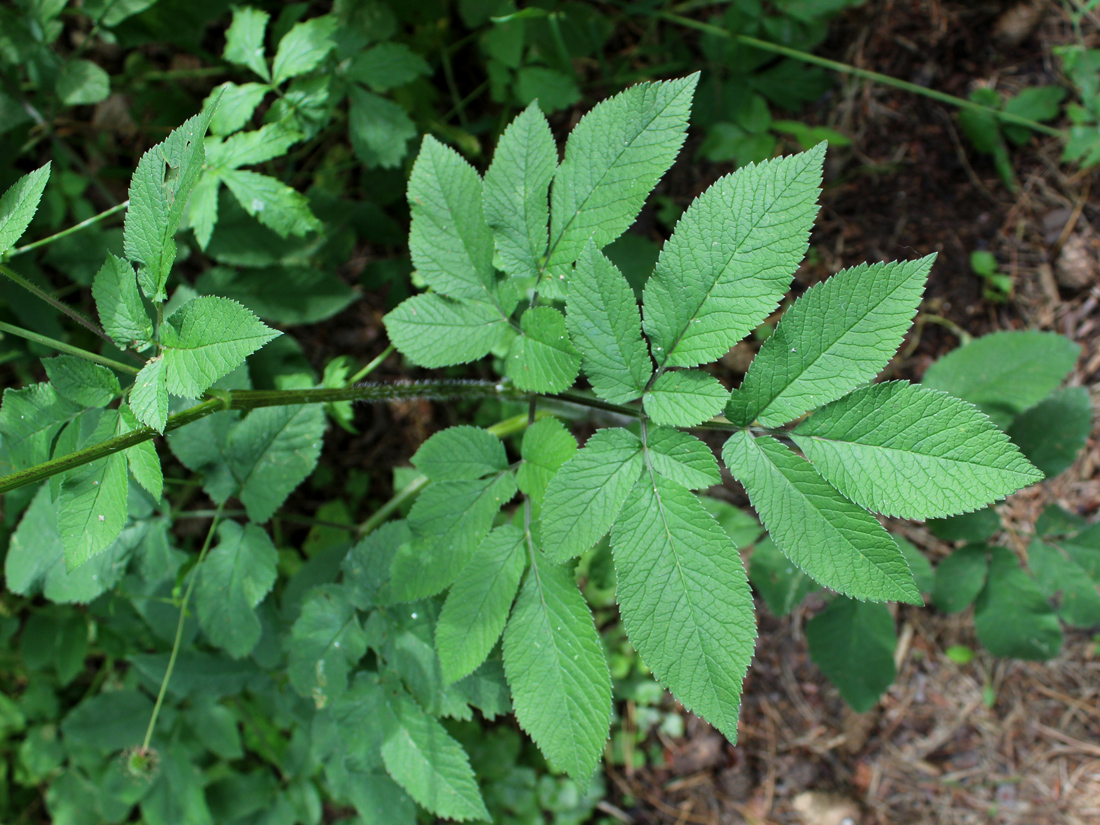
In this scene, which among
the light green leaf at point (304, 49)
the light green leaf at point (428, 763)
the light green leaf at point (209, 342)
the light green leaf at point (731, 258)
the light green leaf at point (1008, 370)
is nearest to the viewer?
the light green leaf at point (209, 342)

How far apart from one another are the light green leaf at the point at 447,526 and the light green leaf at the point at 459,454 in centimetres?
3

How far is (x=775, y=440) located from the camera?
1249mm

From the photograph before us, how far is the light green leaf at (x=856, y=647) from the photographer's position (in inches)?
82.5

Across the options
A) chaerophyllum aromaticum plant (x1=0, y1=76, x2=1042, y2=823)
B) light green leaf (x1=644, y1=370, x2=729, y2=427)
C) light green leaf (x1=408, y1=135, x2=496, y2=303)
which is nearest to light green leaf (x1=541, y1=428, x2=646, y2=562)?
chaerophyllum aromaticum plant (x1=0, y1=76, x2=1042, y2=823)

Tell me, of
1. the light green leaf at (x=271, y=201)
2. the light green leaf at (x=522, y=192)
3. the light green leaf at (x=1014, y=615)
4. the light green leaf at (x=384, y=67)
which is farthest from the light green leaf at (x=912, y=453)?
the light green leaf at (x=384, y=67)

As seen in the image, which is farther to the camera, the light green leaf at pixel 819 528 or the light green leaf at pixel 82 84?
the light green leaf at pixel 82 84

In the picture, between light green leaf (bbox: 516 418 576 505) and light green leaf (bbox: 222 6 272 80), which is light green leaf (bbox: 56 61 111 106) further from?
light green leaf (bbox: 516 418 576 505)

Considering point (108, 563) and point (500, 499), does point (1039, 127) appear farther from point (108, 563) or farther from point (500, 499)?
point (108, 563)

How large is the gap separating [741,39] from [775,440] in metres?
1.93

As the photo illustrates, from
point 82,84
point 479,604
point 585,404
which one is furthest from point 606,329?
point 82,84

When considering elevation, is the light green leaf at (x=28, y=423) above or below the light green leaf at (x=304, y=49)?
below

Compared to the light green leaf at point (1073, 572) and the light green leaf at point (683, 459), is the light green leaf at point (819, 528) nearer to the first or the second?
the light green leaf at point (683, 459)

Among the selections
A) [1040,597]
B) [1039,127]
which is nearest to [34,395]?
[1040,597]

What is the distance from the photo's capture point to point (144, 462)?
3.93 feet
